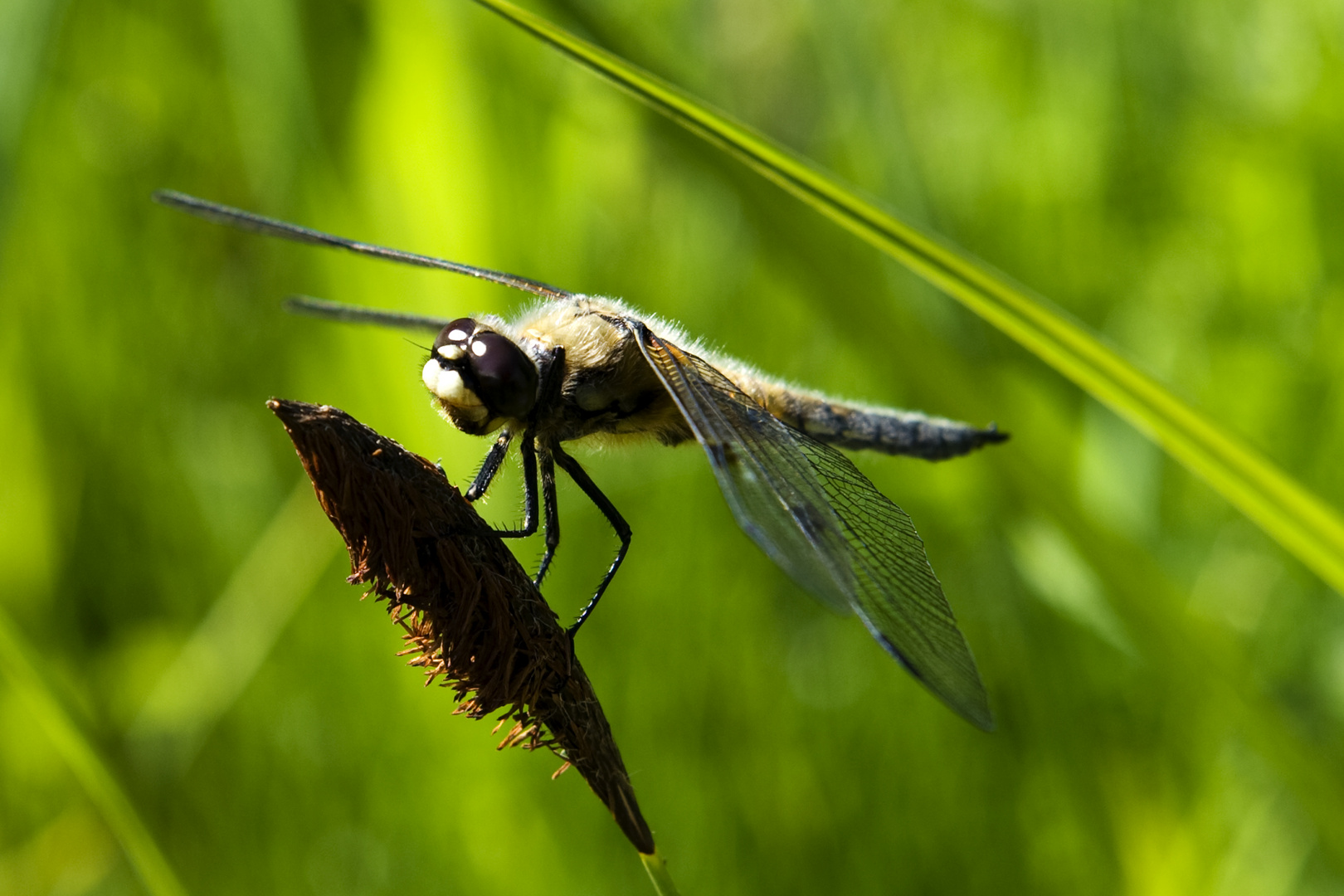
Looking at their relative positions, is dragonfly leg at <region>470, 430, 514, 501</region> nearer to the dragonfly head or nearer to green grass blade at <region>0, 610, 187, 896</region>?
the dragonfly head

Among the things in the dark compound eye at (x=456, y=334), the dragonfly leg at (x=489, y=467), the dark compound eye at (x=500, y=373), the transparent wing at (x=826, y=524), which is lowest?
the transparent wing at (x=826, y=524)

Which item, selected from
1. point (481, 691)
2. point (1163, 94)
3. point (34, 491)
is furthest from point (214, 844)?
point (1163, 94)

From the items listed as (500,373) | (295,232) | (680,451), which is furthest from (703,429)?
(680,451)

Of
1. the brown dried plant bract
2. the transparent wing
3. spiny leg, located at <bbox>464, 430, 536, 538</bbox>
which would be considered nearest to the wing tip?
the transparent wing

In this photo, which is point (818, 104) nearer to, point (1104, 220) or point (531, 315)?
point (1104, 220)

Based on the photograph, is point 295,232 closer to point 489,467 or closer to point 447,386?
point 447,386

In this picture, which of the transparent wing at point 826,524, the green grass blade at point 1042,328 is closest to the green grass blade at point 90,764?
the transparent wing at point 826,524

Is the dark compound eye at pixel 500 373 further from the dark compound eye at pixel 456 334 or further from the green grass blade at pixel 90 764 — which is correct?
the green grass blade at pixel 90 764
